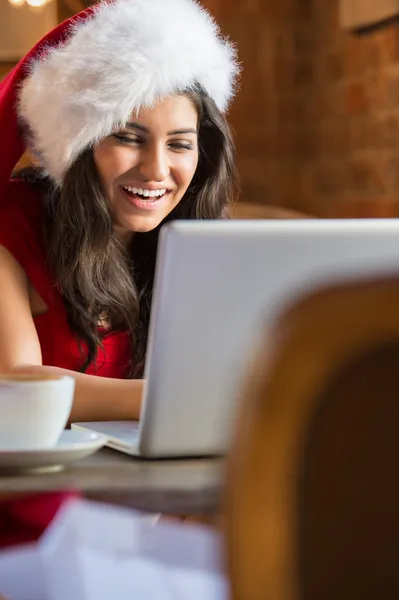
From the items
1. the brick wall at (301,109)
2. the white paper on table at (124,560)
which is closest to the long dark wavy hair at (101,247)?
the white paper on table at (124,560)

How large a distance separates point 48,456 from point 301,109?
303cm

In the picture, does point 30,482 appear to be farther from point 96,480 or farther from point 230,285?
point 230,285

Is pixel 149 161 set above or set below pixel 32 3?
below

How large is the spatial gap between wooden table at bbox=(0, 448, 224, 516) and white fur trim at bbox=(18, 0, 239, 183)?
0.92 m

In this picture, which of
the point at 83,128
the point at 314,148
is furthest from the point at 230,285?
the point at 314,148

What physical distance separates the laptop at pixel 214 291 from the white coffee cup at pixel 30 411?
0.28ft

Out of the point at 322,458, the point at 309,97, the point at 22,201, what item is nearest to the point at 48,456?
the point at 322,458

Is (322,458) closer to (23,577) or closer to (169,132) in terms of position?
(23,577)

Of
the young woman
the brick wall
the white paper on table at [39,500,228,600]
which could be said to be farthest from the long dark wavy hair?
the brick wall

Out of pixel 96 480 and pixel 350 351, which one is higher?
pixel 350 351

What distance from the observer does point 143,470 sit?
0.95m

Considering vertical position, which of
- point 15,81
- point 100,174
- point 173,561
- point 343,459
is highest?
point 15,81

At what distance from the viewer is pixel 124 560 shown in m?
0.65

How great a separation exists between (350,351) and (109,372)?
4.95ft
